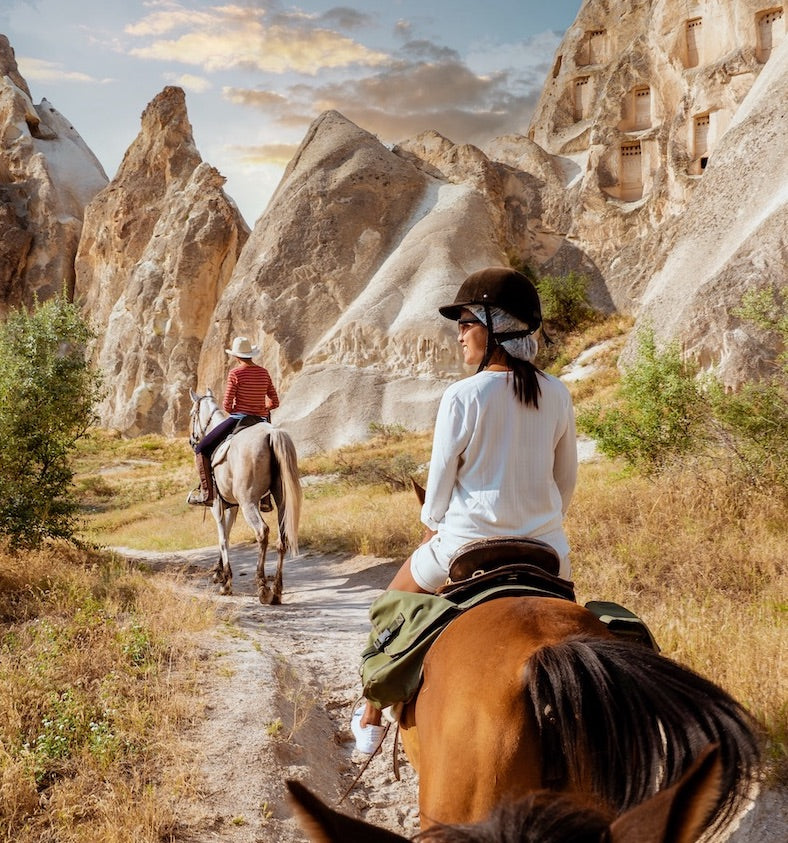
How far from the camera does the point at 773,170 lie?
17469mm

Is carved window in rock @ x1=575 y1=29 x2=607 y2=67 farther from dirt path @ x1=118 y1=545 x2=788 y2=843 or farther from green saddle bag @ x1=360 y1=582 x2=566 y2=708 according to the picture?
green saddle bag @ x1=360 y1=582 x2=566 y2=708

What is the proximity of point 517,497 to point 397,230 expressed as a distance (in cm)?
2801

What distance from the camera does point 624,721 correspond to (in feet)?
5.40

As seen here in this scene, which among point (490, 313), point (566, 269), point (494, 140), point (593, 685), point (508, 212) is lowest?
point (593, 685)

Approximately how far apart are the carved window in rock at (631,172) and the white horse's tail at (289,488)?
26646mm

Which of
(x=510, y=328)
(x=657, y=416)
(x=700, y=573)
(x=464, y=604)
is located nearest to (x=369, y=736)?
(x=464, y=604)

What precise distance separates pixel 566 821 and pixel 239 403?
822cm

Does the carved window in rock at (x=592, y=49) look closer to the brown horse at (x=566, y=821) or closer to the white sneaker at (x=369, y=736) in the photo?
the white sneaker at (x=369, y=736)

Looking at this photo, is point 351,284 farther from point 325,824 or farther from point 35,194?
point 35,194

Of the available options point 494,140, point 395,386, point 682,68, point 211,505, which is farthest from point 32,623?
point 494,140

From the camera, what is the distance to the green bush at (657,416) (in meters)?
8.99

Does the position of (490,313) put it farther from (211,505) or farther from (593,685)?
(211,505)

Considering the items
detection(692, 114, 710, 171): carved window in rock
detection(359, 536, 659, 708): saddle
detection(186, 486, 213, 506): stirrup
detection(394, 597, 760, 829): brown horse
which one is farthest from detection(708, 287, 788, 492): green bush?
detection(692, 114, 710, 171): carved window in rock

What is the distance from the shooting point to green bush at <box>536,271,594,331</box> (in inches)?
1077
